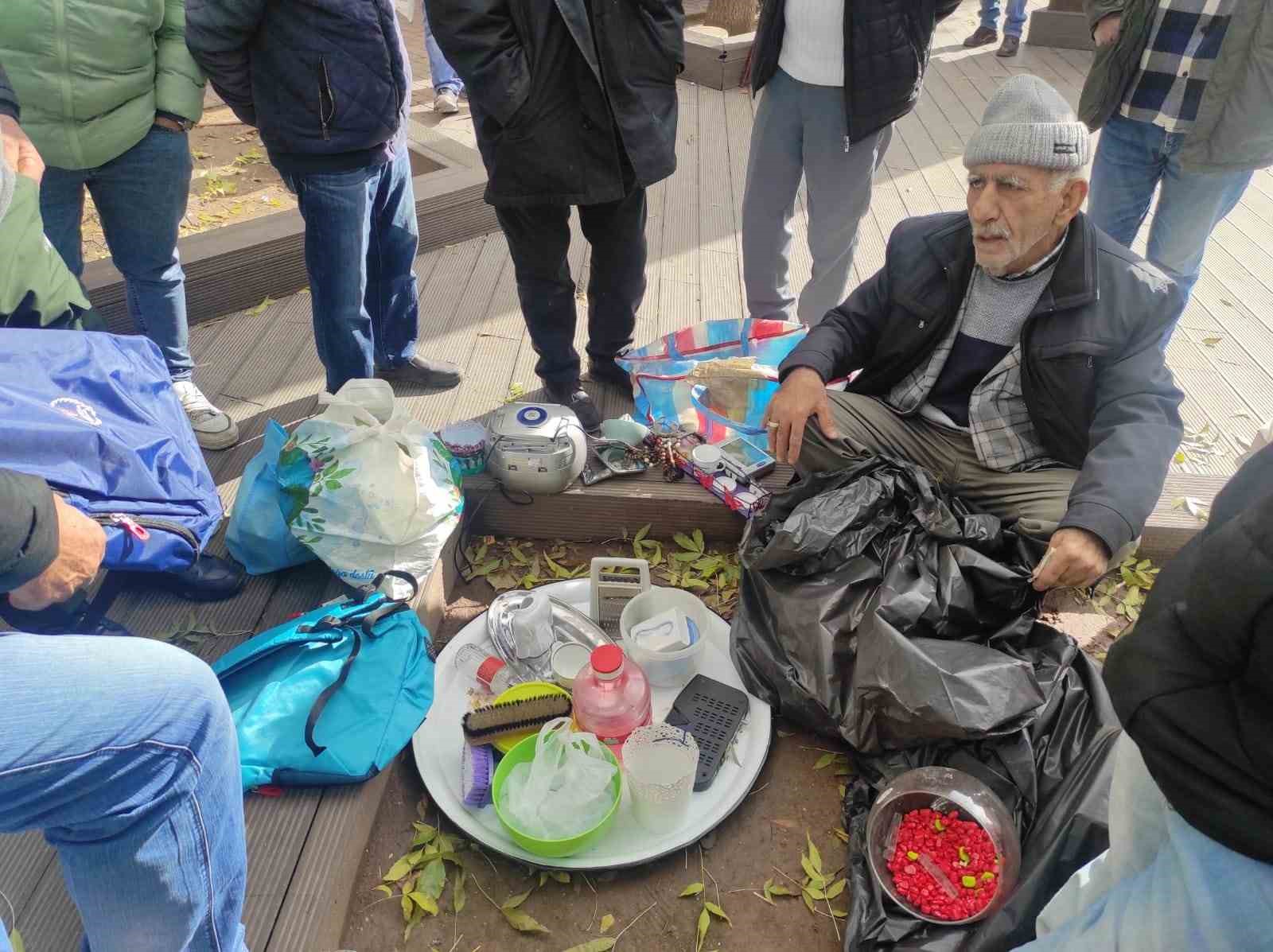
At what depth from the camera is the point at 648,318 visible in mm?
3697

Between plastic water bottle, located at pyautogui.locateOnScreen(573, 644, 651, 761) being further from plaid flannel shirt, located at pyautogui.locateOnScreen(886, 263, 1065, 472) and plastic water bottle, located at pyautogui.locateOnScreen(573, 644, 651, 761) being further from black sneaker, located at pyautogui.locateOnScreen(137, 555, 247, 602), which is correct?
plaid flannel shirt, located at pyautogui.locateOnScreen(886, 263, 1065, 472)

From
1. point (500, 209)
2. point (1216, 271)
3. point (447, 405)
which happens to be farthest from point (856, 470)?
point (1216, 271)

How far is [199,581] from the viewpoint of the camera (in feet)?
7.49

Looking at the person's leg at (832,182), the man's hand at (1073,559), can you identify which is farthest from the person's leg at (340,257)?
the man's hand at (1073,559)

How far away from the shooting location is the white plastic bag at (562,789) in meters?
1.87

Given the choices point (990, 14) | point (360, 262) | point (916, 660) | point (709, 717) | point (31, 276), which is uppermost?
point (31, 276)

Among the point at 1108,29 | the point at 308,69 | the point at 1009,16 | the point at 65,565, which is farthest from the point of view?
the point at 1009,16

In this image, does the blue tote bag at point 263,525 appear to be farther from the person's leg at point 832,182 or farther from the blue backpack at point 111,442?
the person's leg at point 832,182

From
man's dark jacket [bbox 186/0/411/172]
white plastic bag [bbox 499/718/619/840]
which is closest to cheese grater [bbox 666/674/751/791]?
white plastic bag [bbox 499/718/619/840]

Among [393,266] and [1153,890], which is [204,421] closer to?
[393,266]

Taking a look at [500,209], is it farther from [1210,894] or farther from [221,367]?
[1210,894]

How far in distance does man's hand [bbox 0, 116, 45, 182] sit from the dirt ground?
167 cm

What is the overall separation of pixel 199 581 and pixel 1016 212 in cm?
232

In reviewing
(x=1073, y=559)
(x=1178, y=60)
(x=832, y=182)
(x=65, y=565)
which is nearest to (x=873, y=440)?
(x=1073, y=559)
